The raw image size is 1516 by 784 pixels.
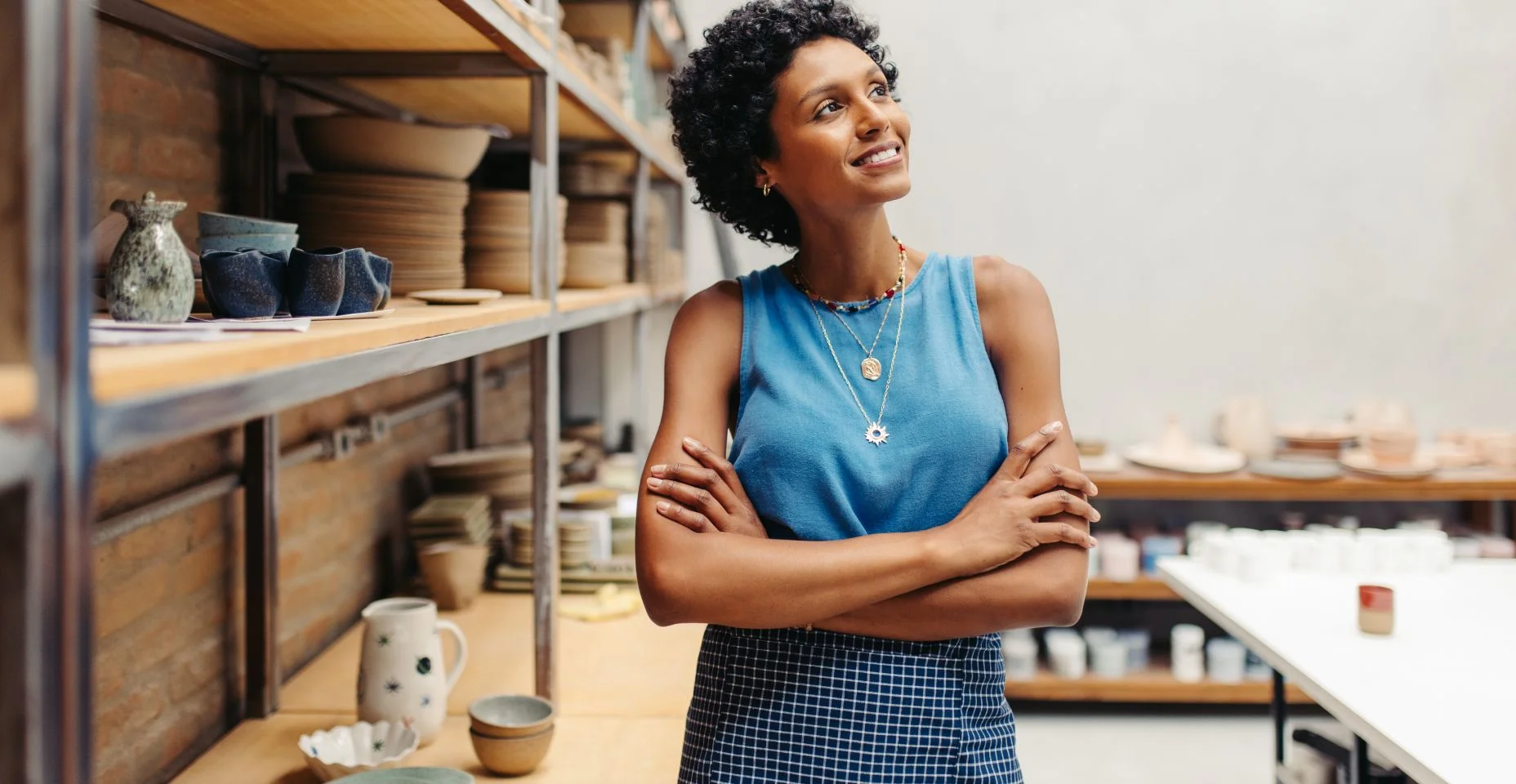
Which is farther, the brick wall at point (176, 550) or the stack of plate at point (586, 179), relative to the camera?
the stack of plate at point (586, 179)

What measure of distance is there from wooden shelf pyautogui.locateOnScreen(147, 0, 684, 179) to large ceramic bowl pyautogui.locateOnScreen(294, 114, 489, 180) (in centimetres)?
13

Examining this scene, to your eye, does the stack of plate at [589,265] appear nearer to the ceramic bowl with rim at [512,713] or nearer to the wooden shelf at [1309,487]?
the ceramic bowl with rim at [512,713]

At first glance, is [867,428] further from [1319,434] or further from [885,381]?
[1319,434]

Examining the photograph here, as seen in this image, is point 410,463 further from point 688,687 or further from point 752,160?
point 752,160

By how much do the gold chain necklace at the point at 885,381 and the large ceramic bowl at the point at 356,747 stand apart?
Result: 84cm

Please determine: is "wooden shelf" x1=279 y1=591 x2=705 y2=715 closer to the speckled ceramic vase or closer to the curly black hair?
Answer: the curly black hair

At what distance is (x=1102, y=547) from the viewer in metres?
3.96

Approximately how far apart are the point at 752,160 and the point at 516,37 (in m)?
0.38

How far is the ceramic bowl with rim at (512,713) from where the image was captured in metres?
1.68

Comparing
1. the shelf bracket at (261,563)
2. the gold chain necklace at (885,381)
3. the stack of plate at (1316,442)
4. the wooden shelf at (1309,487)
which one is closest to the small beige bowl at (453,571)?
the shelf bracket at (261,563)

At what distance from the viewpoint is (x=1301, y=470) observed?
12.7 feet

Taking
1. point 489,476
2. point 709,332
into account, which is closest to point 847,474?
point 709,332

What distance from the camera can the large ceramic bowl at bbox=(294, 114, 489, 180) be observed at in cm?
163

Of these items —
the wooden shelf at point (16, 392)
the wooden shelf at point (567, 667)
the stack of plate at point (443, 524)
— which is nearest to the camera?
the wooden shelf at point (16, 392)
